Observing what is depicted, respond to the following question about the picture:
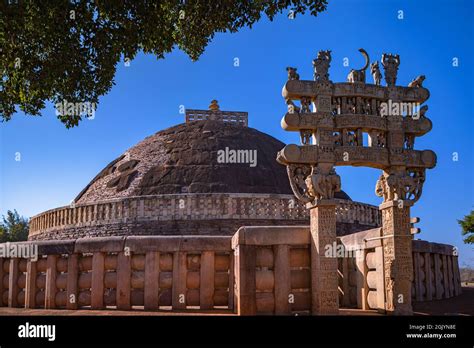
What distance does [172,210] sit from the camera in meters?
20.7

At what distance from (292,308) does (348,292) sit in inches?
106

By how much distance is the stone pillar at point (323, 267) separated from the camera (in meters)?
8.00

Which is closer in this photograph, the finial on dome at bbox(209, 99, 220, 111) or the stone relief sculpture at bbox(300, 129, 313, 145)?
the stone relief sculpture at bbox(300, 129, 313, 145)

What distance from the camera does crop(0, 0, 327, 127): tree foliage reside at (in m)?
8.40

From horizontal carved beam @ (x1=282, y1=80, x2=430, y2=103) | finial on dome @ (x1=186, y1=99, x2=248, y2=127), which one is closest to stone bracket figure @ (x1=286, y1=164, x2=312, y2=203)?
horizontal carved beam @ (x1=282, y1=80, x2=430, y2=103)

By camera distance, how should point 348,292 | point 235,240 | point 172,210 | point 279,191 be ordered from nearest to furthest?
point 235,240 < point 348,292 < point 172,210 < point 279,191

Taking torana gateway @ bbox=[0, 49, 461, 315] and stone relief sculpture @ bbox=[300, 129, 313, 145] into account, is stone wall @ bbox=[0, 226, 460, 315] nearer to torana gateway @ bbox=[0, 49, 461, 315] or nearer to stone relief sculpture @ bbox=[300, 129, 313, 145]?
torana gateway @ bbox=[0, 49, 461, 315]

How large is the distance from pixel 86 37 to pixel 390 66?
5.78 meters

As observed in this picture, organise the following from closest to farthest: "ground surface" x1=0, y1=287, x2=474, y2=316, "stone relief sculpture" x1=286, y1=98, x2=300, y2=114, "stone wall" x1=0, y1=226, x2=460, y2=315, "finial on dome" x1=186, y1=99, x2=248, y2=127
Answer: "ground surface" x1=0, y1=287, x2=474, y2=316 → "stone wall" x1=0, y1=226, x2=460, y2=315 → "stone relief sculpture" x1=286, y1=98, x2=300, y2=114 → "finial on dome" x1=186, y1=99, x2=248, y2=127

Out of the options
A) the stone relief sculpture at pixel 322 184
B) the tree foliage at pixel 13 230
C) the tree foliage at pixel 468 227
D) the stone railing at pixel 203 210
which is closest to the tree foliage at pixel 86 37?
the stone relief sculpture at pixel 322 184

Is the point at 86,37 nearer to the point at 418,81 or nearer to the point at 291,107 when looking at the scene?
the point at 291,107
